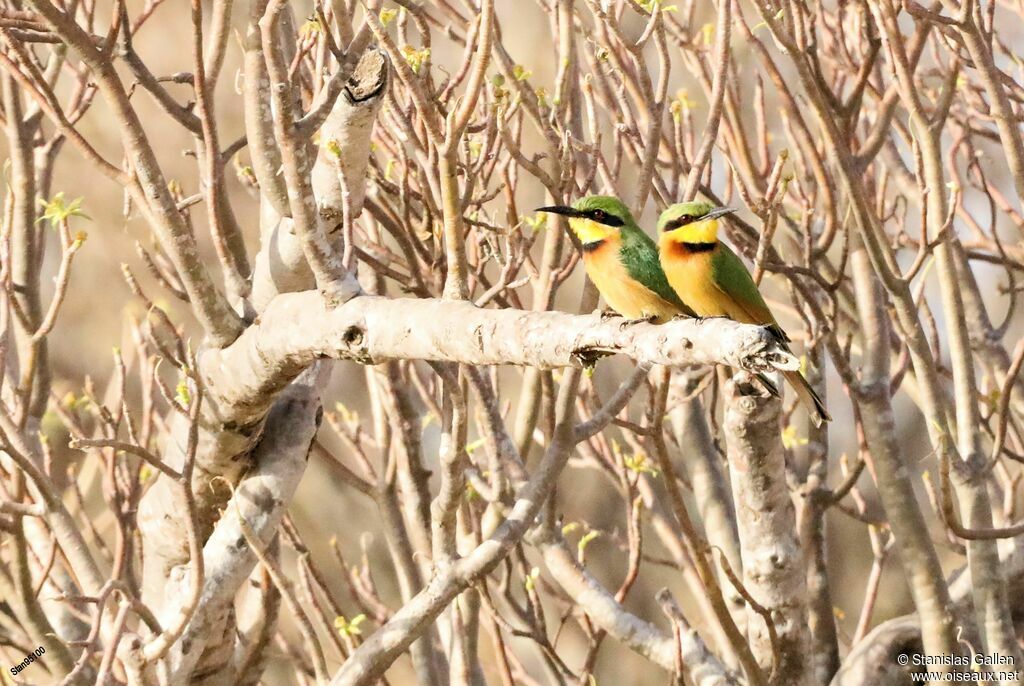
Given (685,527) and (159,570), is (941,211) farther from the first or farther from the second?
(159,570)

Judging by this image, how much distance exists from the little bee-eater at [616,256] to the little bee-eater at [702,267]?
2.7 inches

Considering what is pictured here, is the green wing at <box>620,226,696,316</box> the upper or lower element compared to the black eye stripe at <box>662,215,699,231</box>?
lower

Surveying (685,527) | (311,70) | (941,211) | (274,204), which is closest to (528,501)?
(685,527)

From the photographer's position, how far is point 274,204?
3.11m

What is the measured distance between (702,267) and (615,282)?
0.87 ft

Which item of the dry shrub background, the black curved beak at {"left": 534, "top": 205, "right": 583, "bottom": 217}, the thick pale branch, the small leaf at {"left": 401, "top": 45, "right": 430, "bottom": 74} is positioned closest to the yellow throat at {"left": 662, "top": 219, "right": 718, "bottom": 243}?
the dry shrub background

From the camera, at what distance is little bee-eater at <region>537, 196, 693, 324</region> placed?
329 centimetres

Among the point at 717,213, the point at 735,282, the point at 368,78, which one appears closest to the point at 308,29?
the point at 368,78

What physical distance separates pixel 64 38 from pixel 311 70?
1.46 meters

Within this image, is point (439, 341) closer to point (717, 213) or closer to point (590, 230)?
point (590, 230)

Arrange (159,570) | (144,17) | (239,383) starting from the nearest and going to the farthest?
(239,383), (159,570), (144,17)

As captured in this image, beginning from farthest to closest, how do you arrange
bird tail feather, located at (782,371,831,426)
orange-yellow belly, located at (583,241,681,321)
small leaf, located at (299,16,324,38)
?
small leaf, located at (299,16,324,38) < orange-yellow belly, located at (583,241,681,321) < bird tail feather, located at (782,371,831,426)

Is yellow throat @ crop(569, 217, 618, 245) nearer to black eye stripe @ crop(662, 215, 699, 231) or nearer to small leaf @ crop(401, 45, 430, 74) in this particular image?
black eye stripe @ crop(662, 215, 699, 231)

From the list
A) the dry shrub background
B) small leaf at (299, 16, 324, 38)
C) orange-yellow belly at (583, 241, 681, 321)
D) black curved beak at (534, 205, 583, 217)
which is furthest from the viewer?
small leaf at (299, 16, 324, 38)
